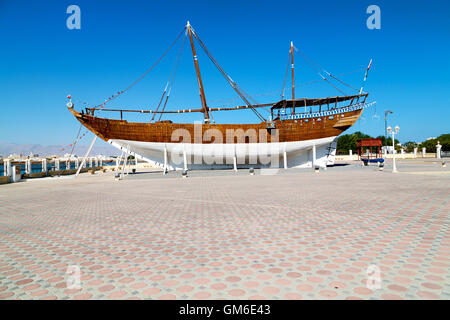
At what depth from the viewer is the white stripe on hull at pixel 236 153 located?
30.5 m

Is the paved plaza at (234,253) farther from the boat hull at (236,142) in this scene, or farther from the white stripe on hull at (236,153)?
the white stripe on hull at (236,153)

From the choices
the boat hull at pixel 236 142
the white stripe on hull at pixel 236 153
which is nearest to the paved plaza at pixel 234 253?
the boat hull at pixel 236 142

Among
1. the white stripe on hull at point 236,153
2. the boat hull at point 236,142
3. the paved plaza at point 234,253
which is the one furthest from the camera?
the white stripe on hull at point 236,153

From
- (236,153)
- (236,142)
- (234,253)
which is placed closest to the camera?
(234,253)

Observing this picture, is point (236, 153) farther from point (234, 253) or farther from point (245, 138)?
point (234, 253)

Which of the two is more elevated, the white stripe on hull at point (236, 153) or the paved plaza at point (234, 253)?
the white stripe on hull at point (236, 153)

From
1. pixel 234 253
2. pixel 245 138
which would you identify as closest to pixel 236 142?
pixel 245 138

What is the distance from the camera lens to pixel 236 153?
108 feet

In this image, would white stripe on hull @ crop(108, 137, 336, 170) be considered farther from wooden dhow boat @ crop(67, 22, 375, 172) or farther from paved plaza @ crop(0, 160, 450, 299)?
paved plaza @ crop(0, 160, 450, 299)

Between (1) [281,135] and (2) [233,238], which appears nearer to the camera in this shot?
(2) [233,238]
